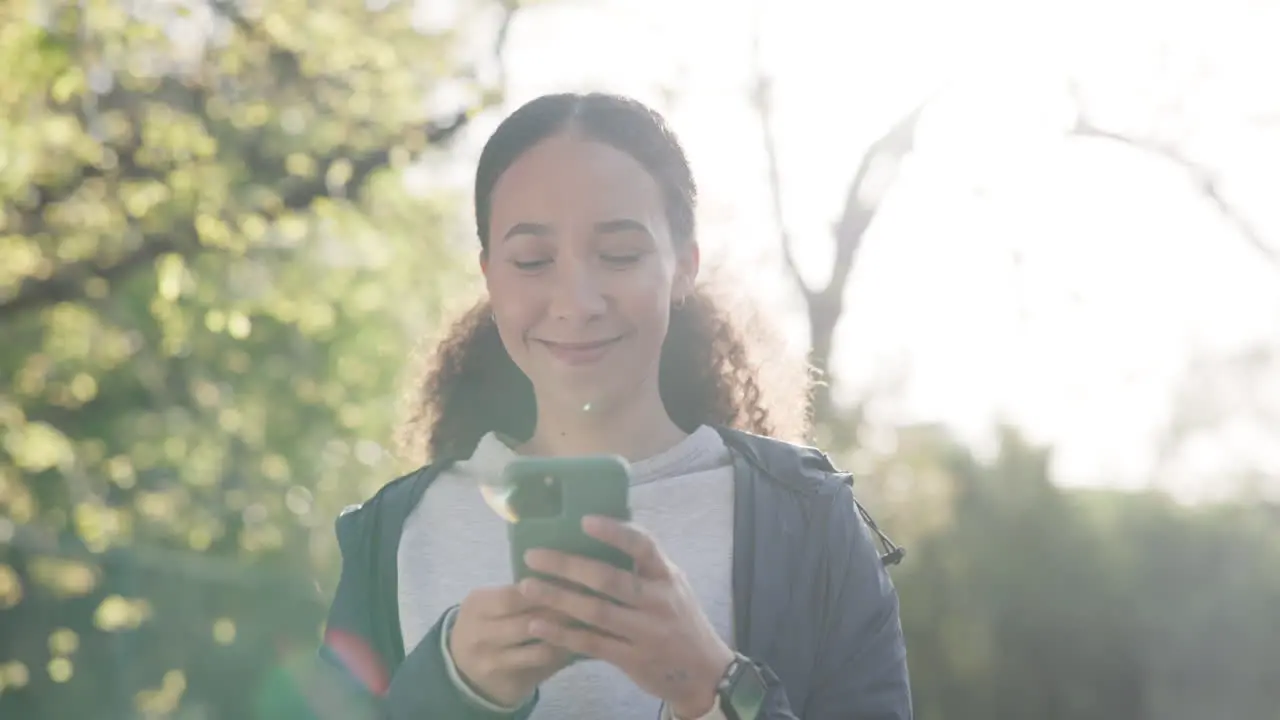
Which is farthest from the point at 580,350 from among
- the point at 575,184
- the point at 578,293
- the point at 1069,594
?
the point at 1069,594

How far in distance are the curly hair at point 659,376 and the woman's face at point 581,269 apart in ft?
0.26

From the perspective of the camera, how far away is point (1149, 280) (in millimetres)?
9938

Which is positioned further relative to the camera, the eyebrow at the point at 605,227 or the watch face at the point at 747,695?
the eyebrow at the point at 605,227

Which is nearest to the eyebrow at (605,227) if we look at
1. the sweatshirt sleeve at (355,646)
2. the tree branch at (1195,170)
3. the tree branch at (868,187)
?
the sweatshirt sleeve at (355,646)

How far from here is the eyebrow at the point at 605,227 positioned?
1.76 metres

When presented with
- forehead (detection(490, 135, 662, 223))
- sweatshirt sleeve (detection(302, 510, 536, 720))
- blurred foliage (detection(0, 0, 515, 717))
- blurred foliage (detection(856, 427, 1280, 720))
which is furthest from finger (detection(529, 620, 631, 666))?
blurred foliage (detection(856, 427, 1280, 720))

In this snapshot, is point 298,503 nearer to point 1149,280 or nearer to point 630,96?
point 1149,280

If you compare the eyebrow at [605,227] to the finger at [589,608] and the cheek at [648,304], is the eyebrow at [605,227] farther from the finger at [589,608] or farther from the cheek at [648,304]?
the finger at [589,608]

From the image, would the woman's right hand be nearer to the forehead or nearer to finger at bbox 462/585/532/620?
finger at bbox 462/585/532/620

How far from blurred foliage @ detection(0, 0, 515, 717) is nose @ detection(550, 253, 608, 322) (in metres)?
4.42

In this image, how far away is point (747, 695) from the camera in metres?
1.55

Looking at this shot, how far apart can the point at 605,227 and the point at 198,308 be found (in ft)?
20.5

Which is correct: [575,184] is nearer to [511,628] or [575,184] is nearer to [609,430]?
[609,430]

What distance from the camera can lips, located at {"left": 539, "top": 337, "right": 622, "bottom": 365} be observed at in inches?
70.1
